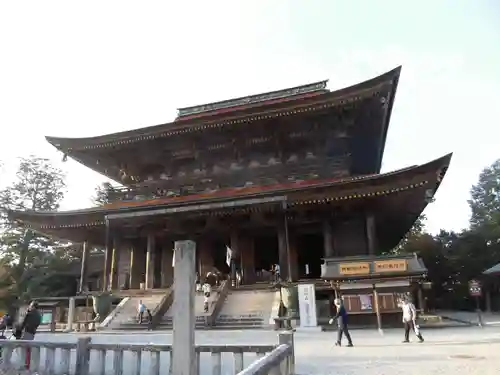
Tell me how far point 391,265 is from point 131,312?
429 inches

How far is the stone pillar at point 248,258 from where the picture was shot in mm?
20703

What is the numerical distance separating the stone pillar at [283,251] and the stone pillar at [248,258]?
8.28 feet

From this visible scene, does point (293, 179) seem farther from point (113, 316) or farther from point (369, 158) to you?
point (113, 316)

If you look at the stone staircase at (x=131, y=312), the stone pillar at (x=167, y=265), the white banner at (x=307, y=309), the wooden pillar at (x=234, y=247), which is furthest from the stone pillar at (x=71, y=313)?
the white banner at (x=307, y=309)

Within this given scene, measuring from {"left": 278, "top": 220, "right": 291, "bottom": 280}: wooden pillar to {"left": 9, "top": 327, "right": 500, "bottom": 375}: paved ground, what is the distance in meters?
5.37

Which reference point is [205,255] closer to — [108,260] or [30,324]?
[108,260]

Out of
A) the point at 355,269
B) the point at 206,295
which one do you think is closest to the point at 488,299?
the point at 355,269

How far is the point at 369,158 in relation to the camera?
86.8 feet

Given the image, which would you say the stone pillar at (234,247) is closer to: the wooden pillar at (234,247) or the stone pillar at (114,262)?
the wooden pillar at (234,247)

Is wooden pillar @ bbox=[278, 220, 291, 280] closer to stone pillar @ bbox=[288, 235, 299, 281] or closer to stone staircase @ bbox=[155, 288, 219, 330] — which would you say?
stone pillar @ bbox=[288, 235, 299, 281]

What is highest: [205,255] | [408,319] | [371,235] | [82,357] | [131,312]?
[371,235]

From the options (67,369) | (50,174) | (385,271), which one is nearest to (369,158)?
(385,271)

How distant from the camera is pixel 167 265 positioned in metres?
23.1

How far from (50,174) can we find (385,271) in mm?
35053
